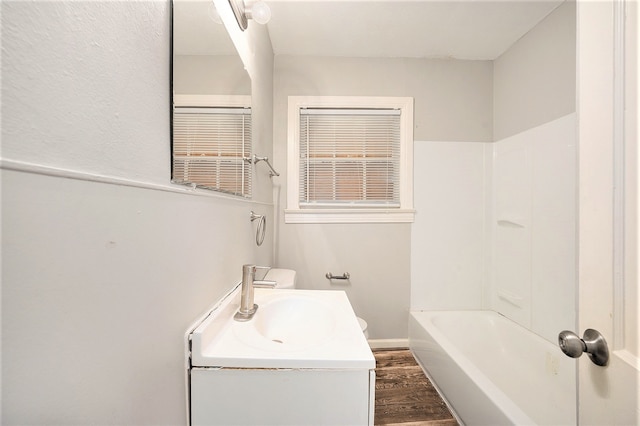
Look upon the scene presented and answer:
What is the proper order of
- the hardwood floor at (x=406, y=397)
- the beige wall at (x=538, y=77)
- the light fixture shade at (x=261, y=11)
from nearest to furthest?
the light fixture shade at (x=261, y=11), the hardwood floor at (x=406, y=397), the beige wall at (x=538, y=77)

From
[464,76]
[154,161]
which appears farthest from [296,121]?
[154,161]

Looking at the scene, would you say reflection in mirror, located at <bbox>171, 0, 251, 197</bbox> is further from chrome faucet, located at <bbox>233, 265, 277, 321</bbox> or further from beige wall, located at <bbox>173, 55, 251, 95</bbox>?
chrome faucet, located at <bbox>233, 265, 277, 321</bbox>

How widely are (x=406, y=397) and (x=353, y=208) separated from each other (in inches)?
52.5

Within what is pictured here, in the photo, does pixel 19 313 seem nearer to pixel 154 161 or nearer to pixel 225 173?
pixel 154 161

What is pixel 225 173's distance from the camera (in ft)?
3.06

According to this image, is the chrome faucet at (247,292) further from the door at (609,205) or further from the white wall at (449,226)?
the white wall at (449,226)

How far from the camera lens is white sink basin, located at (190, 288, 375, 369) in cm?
65

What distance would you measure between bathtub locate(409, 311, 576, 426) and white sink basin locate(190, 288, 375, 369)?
2.95 ft

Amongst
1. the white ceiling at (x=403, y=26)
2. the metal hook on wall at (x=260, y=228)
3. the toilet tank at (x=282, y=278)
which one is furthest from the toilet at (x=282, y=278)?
the white ceiling at (x=403, y=26)

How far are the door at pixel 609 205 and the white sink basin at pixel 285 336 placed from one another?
47 cm

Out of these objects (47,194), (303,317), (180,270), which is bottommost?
(303,317)

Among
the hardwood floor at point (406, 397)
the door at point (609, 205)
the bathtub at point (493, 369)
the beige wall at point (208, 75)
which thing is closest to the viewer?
the door at point (609, 205)

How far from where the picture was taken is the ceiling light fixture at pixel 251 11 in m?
1.01

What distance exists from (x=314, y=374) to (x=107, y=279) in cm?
53
